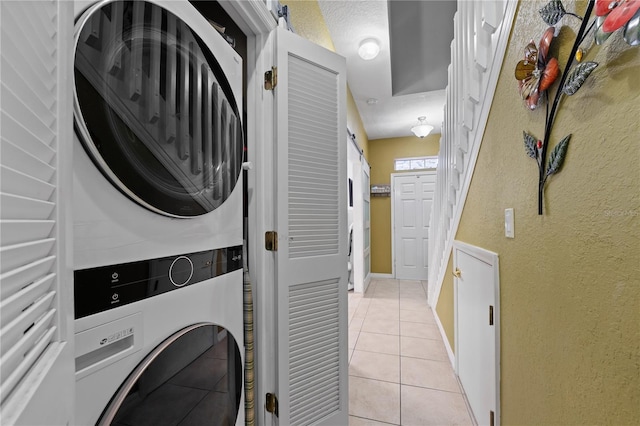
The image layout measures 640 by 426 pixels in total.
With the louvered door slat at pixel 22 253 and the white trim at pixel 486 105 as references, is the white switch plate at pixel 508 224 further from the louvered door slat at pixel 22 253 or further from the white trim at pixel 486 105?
the louvered door slat at pixel 22 253

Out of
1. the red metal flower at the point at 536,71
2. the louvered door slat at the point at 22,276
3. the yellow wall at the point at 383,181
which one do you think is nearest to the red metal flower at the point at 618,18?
the red metal flower at the point at 536,71

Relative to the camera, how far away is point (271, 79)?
1.24 m

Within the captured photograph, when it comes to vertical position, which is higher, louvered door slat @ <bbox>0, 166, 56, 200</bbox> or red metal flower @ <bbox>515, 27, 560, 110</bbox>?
red metal flower @ <bbox>515, 27, 560, 110</bbox>

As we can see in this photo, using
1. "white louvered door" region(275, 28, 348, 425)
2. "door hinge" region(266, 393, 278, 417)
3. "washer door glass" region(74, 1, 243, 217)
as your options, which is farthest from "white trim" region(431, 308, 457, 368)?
"washer door glass" region(74, 1, 243, 217)

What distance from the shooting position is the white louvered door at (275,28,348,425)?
1.22m

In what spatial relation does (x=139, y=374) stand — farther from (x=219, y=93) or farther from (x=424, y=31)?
(x=424, y=31)

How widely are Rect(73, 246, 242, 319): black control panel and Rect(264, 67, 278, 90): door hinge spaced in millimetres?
816

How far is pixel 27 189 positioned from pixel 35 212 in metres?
0.03

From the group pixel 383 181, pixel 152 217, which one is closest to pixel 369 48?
pixel 152 217

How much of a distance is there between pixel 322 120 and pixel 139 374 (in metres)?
1.24

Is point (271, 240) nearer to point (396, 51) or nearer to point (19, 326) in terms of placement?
point (19, 326)

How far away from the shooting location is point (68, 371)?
35 centimetres

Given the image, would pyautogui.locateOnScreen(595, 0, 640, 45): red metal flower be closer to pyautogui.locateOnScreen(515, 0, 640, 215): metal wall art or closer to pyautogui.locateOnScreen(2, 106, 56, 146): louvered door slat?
pyautogui.locateOnScreen(515, 0, 640, 215): metal wall art

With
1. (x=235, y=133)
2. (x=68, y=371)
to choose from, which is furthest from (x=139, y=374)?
(x=235, y=133)
